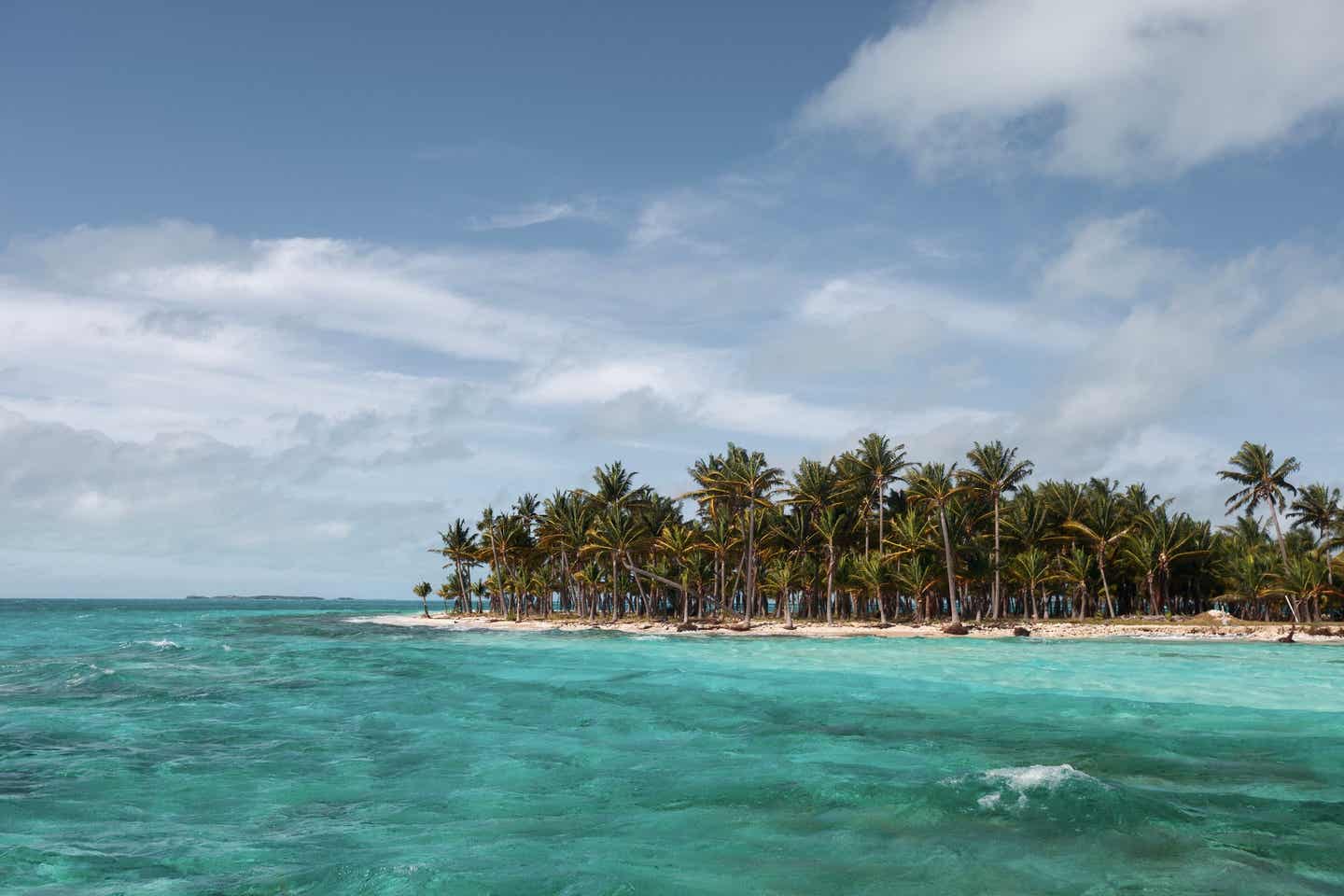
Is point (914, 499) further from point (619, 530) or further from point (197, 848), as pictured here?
point (197, 848)

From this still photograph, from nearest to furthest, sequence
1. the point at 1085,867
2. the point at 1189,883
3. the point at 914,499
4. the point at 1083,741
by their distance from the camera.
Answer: the point at 1189,883
the point at 1085,867
the point at 1083,741
the point at 914,499

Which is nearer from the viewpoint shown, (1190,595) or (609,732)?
(609,732)

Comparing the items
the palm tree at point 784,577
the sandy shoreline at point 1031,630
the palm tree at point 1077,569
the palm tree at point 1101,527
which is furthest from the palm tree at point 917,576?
the palm tree at point 1101,527

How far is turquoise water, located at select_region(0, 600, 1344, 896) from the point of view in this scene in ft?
34.5

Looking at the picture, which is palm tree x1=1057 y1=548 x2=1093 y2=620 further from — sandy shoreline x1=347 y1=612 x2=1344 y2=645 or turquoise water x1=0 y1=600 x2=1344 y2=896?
turquoise water x1=0 y1=600 x2=1344 y2=896

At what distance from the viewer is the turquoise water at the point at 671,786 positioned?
34.5 feet

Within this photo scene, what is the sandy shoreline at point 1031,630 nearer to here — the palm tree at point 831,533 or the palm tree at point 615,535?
the palm tree at point 831,533

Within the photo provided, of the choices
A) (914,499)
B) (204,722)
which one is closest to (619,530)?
(914,499)

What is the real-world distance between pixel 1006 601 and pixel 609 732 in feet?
339

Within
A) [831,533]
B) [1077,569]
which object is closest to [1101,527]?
[1077,569]

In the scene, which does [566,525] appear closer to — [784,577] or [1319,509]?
[784,577]

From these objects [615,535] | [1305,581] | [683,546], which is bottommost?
[1305,581]

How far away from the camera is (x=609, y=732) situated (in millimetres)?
21531

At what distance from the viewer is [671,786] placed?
15398 mm
